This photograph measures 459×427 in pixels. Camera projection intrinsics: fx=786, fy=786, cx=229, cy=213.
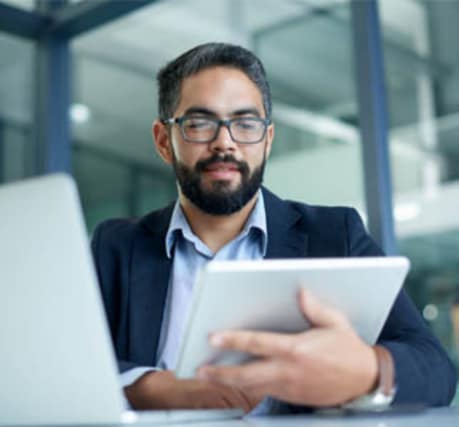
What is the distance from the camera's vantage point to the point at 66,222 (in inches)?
33.1

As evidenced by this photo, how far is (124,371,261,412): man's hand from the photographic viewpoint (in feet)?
3.88

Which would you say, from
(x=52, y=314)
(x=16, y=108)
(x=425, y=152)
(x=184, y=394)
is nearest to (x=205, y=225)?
(x=184, y=394)

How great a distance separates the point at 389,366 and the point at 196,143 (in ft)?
2.29

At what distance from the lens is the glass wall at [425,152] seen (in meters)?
2.88

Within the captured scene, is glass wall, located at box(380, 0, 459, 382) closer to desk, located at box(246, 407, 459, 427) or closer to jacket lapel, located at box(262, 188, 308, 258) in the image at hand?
jacket lapel, located at box(262, 188, 308, 258)

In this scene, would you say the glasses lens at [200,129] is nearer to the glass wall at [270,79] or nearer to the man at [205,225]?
the man at [205,225]

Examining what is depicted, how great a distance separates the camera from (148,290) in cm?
162

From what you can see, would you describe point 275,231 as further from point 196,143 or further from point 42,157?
point 42,157

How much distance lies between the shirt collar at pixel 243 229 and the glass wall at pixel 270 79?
1.08 meters

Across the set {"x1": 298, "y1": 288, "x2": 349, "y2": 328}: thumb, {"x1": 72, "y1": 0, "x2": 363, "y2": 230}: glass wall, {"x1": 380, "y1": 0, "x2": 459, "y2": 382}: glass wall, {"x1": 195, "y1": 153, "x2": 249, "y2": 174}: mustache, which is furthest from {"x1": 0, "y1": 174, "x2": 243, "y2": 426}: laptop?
{"x1": 380, "y1": 0, "x2": 459, "y2": 382}: glass wall

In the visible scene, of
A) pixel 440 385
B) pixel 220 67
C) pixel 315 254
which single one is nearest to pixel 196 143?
pixel 220 67

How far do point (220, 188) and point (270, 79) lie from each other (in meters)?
1.54

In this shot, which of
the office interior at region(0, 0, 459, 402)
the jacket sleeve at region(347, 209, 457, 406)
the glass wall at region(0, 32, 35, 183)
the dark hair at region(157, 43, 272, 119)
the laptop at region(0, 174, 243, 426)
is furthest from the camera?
the glass wall at region(0, 32, 35, 183)

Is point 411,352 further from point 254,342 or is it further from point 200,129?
point 200,129
